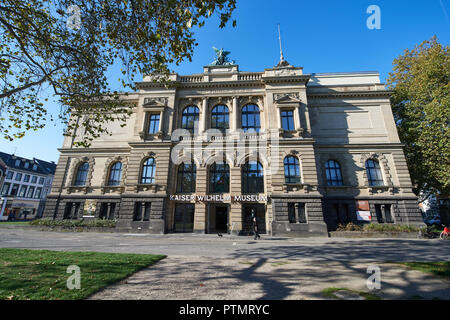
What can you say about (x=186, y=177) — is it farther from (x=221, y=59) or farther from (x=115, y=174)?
(x=221, y=59)

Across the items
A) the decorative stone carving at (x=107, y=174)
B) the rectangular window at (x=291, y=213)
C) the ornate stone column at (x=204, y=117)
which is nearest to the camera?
the rectangular window at (x=291, y=213)

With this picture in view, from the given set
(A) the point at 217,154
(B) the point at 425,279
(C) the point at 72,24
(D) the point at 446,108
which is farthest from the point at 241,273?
(D) the point at 446,108

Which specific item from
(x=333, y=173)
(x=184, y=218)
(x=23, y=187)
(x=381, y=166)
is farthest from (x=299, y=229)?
(x=23, y=187)

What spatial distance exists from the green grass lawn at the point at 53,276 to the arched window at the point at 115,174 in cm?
1656

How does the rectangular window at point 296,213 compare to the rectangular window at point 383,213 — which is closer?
the rectangular window at point 296,213

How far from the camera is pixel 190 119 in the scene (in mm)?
23109

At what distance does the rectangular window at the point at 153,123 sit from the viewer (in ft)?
74.2

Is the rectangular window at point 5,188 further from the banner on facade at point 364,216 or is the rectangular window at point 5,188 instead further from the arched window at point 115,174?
the banner on facade at point 364,216

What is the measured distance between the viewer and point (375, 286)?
15.7ft

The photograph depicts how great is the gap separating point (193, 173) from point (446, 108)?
25.5 metres

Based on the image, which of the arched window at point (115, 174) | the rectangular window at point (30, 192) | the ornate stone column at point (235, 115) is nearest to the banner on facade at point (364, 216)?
the ornate stone column at point (235, 115)

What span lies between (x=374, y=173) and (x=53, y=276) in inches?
1055
